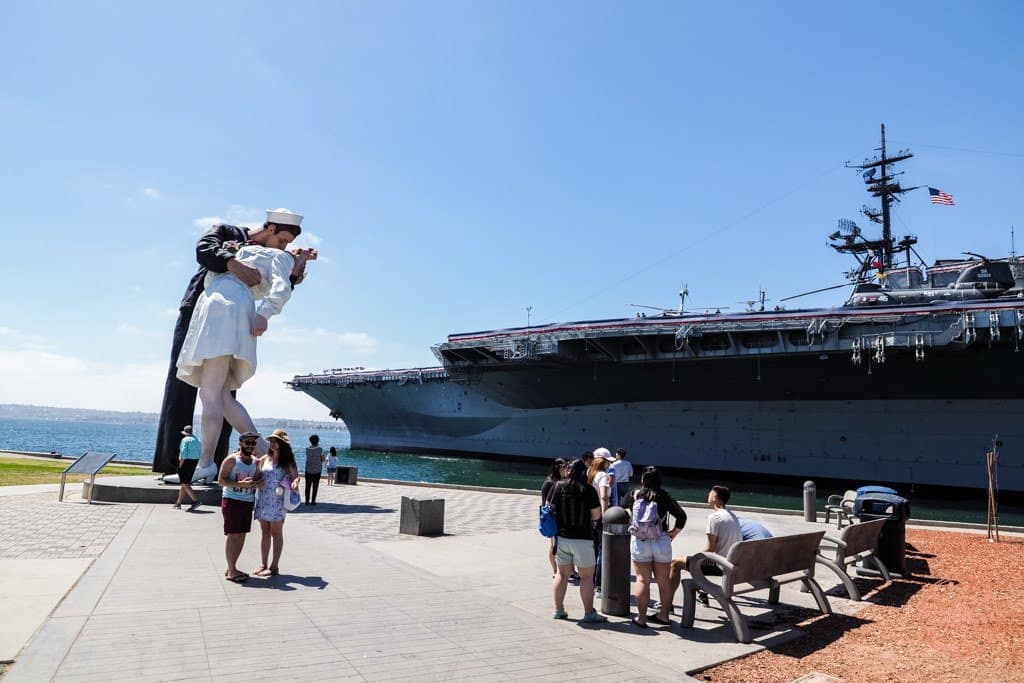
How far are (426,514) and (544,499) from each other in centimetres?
455

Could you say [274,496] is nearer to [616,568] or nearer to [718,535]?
[616,568]

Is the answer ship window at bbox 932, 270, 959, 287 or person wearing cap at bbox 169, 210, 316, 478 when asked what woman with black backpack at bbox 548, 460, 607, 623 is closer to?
person wearing cap at bbox 169, 210, 316, 478

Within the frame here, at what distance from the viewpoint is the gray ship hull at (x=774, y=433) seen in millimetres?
25891

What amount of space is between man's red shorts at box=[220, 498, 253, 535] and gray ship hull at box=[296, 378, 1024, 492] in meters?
27.6

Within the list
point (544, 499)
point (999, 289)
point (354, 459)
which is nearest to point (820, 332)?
point (999, 289)

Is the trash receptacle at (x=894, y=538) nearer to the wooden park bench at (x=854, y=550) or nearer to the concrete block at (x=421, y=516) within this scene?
the wooden park bench at (x=854, y=550)

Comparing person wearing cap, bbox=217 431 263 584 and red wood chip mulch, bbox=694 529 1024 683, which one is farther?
person wearing cap, bbox=217 431 263 584

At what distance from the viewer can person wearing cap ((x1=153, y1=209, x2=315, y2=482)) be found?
11.8 metres

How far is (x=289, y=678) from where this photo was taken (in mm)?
3721

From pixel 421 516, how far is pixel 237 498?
3794 mm

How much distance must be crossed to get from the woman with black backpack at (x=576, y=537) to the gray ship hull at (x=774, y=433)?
2669cm

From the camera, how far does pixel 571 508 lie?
17.6 feet

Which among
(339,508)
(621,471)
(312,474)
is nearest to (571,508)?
(621,471)

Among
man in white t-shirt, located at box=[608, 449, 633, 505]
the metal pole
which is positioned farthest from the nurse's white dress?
the metal pole
